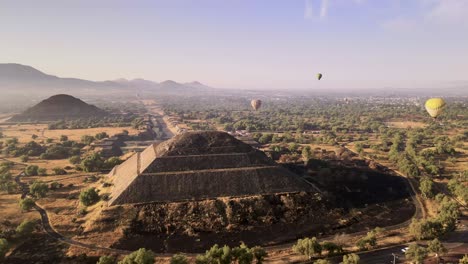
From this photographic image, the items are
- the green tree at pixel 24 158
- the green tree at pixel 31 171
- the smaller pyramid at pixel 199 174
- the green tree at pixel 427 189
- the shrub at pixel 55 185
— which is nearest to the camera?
the smaller pyramid at pixel 199 174

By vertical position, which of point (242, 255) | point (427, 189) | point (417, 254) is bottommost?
point (242, 255)

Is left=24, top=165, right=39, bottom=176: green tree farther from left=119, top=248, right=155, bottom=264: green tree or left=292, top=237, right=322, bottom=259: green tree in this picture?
left=292, top=237, right=322, bottom=259: green tree

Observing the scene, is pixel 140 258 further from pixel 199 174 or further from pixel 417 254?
pixel 417 254

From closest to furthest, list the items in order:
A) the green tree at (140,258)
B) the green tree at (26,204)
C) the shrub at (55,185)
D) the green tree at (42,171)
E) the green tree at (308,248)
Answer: the green tree at (140,258) < the green tree at (308,248) < the green tree at (26,204) < the shrub at (55,185) < the green tree at (42,171)

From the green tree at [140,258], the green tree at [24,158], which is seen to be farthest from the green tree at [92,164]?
A: the green tree at [140,258]

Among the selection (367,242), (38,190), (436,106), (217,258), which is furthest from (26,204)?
(436,106)

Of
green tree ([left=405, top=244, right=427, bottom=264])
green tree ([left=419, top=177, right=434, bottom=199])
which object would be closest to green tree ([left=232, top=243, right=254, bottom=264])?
green tree ([left=405, top=244, right=427, bottom=264])

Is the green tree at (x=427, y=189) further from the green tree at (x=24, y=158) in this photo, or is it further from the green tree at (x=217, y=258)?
the green tree at (x=24, y=158)

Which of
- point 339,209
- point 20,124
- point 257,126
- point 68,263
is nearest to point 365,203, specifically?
point 339,209
